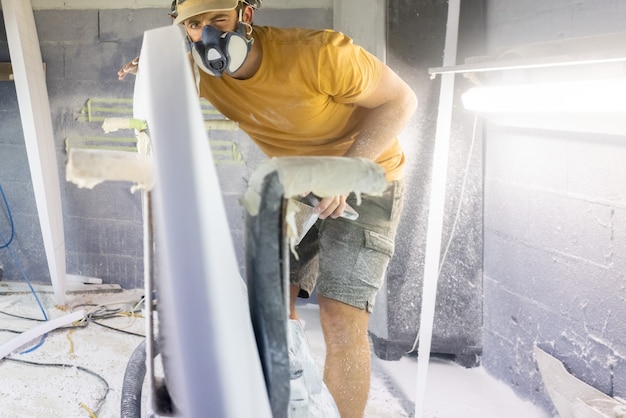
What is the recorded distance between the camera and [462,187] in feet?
6.59

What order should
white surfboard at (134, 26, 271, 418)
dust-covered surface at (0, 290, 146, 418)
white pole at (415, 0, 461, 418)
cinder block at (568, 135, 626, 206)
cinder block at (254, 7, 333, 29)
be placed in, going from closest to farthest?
white surfboard at (134, 26, 271, 418) → cinder block at (568, 135, 626, 206) → white pole at (415, 0, 461, 418) → dust-covered surface at (0, 290, 146, 418) → cinder block at (254, 7, 333, 29)

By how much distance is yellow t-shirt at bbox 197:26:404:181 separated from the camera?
132 cm

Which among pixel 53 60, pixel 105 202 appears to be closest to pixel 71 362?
pixel 105 202

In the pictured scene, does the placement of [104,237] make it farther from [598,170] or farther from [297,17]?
[598,170]

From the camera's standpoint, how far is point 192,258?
1.39ft

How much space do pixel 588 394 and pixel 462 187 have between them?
0.82 metres

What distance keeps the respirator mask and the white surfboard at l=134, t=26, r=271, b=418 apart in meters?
0.83

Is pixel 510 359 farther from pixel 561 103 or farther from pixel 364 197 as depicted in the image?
pixel 561 103

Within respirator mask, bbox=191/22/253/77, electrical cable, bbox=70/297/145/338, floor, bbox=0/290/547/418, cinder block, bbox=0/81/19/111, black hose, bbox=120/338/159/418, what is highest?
respirator mask, bbox=191/22/253/77

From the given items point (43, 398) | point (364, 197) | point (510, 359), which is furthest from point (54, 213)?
point (510, 359)

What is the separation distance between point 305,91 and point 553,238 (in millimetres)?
920

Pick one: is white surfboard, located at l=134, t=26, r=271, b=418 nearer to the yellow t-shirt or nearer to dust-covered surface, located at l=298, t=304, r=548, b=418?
the yellow t-shirt

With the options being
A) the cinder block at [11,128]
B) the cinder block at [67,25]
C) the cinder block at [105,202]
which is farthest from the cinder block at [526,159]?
the cinder block at [11,128]

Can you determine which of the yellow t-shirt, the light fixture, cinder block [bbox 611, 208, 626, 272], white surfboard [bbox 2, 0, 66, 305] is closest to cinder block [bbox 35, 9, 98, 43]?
white surfboard [bbox 2, 0, 66, 305]
